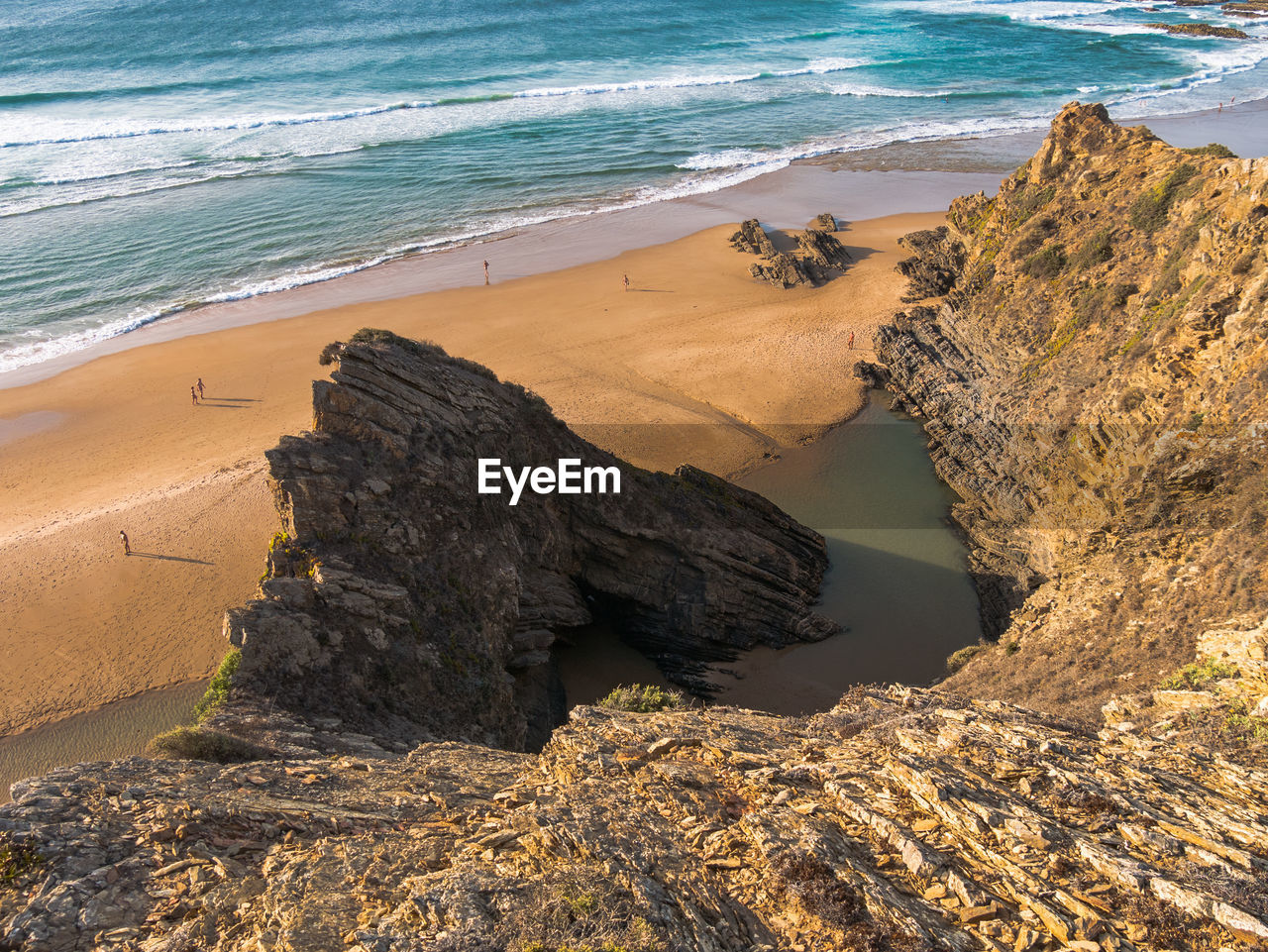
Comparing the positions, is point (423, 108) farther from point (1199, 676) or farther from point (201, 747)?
point (1199, 676)

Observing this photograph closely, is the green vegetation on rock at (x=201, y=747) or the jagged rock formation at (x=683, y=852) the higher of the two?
the jagged rock formation at (x=683, y=852)

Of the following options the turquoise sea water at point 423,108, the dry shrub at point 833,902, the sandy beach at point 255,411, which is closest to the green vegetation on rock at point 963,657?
the sandy beach at point 255,411

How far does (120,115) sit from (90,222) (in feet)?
92.9

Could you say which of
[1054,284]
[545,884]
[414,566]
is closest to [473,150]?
[1054,284]

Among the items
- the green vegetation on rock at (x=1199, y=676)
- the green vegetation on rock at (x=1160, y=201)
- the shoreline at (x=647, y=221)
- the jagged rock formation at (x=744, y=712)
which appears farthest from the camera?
the shoreline at (x=647, y=221)

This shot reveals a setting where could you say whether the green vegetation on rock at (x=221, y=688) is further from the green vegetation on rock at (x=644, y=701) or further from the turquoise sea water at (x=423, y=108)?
the turquoise sea water at (x=423, y=108)

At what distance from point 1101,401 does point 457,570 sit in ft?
53.8

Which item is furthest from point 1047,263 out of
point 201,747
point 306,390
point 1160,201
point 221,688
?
point 306,390

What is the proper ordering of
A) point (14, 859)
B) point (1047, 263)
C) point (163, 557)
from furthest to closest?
point (1047, 263), point (163, 557), point (14, 859)

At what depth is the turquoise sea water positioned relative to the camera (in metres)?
44.8

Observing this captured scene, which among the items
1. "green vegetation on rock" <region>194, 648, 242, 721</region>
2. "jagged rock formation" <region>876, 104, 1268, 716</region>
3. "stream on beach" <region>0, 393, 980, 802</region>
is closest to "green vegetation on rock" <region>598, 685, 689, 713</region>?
"stream on beach" <region>0, 393, 980, 802</region>

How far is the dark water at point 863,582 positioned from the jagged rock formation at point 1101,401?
1.05m

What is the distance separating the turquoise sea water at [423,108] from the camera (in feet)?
147

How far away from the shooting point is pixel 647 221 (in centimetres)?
4872
